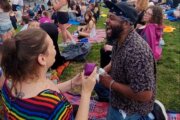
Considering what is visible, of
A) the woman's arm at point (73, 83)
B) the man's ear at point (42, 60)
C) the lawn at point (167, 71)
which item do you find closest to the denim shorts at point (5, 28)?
the lawn at point (167, 71)

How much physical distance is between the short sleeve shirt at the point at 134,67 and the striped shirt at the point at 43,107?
2.86 ft

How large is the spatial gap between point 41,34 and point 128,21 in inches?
47.4

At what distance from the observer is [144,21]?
20.2 ft

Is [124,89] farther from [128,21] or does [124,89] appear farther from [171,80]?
[171,80]

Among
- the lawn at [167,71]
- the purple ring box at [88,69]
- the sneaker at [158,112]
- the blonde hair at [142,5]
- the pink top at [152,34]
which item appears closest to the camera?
the purple ring box at [88,69]

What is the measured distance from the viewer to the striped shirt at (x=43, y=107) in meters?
1.79

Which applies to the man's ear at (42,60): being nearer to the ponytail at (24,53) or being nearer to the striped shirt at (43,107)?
the ponytail at (24,53)

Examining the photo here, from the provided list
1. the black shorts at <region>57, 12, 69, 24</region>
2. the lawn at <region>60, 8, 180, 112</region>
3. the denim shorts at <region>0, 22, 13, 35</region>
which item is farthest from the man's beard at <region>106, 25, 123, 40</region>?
the black shorts at <region>57, 12, 69, 24</region>

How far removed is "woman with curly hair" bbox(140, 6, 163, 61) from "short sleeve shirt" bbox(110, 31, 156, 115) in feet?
9.06

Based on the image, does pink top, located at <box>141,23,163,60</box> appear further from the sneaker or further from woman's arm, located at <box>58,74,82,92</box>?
woman's arm, located at <box>58,74,82,92</box>

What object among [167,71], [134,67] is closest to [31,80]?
[134,67]

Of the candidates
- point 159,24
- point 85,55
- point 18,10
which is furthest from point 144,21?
point 18,10

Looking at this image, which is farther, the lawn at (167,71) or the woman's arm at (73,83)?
the lawn at (167,71)

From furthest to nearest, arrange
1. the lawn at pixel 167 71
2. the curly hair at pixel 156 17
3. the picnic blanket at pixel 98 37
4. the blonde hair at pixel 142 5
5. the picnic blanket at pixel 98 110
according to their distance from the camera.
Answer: the picnic blanket at pixel 98 37 < the blonde hair at pixel 142 5 < the curly hair at pixel 156 17 < the lawn at pixel 167 71 < the picnic blanket at pixel 98 110
